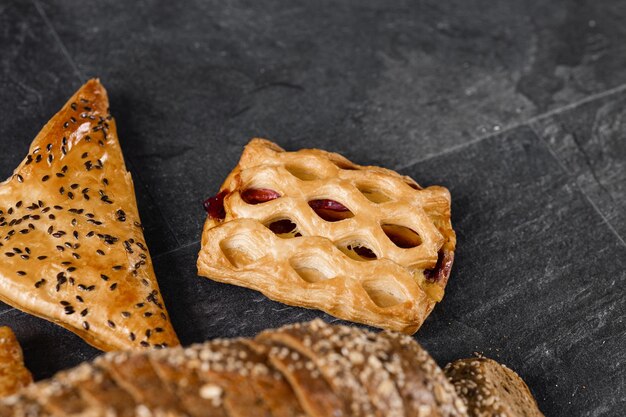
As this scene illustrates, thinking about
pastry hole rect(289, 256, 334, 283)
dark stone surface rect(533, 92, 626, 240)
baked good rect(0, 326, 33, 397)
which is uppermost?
baked good rect(0, 326, 33, 397)

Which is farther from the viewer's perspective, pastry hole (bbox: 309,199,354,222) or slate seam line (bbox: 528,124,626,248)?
slate seam line (bbox: 528,124,626,248)

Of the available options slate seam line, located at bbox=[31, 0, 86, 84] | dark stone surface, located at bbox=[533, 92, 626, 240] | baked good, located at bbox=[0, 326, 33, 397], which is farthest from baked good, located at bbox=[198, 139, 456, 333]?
slate seam line, located at bbox=[31, 0, 86, 84]

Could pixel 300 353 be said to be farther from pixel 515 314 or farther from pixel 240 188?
pixel 515 314

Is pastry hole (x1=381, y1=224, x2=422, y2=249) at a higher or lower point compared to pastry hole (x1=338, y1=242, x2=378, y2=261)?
Answer: lower

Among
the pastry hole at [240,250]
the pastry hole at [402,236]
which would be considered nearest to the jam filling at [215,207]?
the pastry hole at [240,250]

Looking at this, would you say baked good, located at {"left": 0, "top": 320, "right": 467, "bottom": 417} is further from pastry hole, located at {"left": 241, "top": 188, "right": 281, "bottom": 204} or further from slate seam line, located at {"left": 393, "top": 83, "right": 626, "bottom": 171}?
slate seam line, located at {"left": 393, "top": 83, "right": 626, "bottom": 171}

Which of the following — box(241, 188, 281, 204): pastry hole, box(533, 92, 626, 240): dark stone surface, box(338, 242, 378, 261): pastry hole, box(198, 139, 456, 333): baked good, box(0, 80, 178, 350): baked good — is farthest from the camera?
box(533, 92, 626, 240): dark stone surface

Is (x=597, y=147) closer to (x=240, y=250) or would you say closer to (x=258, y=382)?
(x=240, y=250)

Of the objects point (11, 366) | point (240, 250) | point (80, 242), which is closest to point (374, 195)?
point (240, 250)

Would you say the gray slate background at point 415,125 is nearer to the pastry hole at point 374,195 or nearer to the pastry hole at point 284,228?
the pastry hole at point 284,228
